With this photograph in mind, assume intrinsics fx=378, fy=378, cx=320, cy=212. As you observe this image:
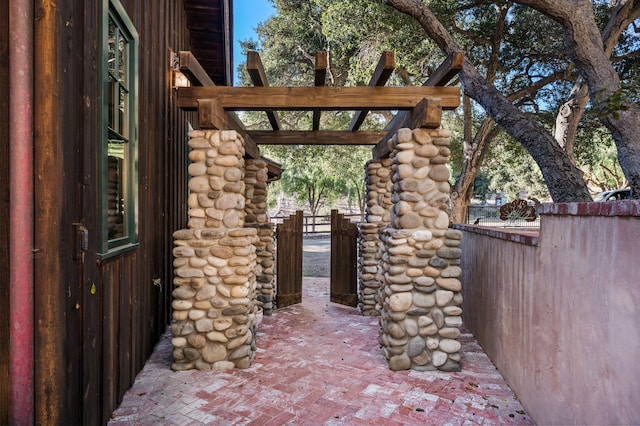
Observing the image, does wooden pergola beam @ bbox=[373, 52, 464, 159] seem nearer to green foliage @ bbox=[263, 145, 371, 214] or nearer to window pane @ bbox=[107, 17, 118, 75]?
window pane @ bbox=[107, 17, 118, 75]

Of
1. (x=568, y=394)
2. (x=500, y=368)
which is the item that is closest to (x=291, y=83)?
(x=500, y=368)

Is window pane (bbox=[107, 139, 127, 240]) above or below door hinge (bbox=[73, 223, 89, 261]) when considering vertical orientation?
above

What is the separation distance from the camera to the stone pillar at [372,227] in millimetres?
5953

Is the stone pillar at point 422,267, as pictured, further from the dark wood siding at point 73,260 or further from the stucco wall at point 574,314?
the dark wood siding at point 73,260

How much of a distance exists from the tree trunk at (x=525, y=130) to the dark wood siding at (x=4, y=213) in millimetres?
6230

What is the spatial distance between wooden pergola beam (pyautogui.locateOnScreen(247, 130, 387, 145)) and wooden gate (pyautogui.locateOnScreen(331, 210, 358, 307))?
1293 mm

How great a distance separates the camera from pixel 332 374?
11.9 ft

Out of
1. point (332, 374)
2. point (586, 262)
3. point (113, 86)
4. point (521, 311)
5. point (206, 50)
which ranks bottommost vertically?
point (332, 374)

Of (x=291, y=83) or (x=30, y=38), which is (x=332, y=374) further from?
(x=291, y=83)

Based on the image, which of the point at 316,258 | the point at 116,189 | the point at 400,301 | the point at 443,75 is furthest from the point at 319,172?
the point at 116,189

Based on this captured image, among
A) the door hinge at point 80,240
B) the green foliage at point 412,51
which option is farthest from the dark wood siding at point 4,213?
the green foliage at point 412,51

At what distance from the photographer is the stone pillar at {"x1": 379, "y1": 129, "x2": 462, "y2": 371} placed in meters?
3.77

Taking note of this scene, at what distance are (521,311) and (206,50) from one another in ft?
21.3

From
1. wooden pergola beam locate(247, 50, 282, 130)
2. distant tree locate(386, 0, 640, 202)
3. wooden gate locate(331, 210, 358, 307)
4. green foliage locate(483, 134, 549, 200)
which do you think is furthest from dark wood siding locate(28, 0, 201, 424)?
green foliage locate(483, 134, 549, 200)
